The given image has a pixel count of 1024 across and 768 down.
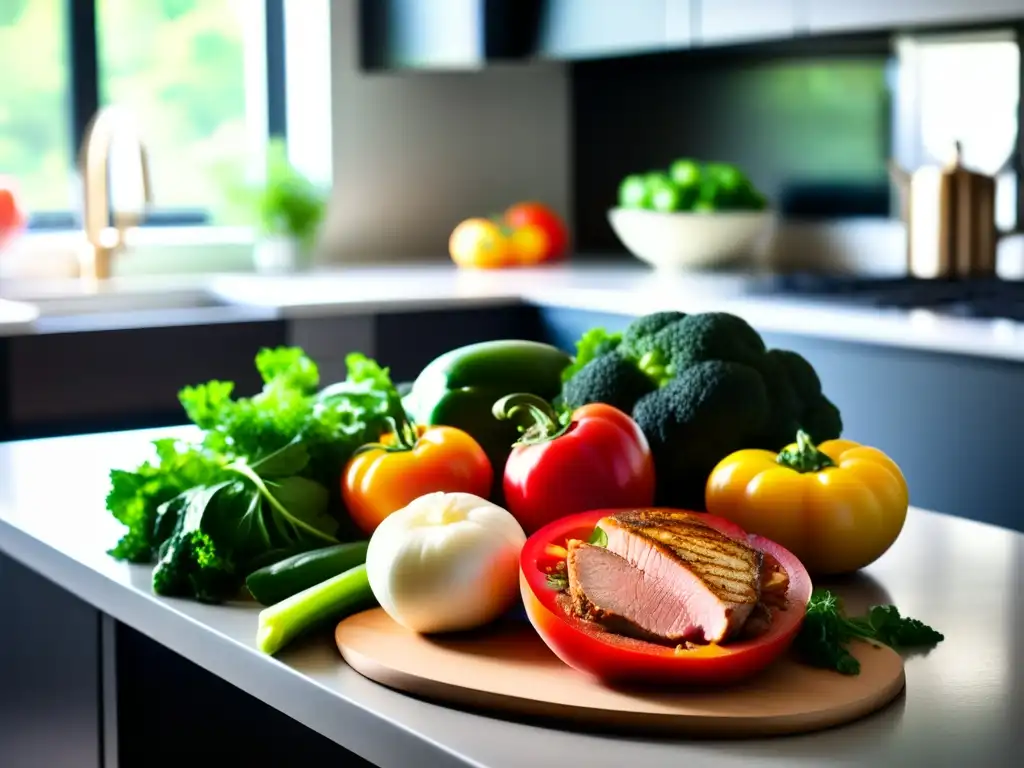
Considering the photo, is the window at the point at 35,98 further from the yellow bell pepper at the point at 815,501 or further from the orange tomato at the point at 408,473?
the yellow bell pepper at the point at 815,501

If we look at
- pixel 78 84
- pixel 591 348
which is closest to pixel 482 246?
pixel 78 84

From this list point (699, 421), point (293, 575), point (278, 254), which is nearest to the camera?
point (293, 575)

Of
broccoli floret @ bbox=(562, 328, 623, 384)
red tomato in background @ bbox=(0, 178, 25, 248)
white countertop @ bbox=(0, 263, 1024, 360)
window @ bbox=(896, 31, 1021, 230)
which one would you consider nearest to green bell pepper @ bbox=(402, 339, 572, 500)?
broccoli floret @ bbox=(562, 328, 623, 384)

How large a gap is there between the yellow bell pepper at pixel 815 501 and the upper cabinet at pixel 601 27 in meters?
2.18

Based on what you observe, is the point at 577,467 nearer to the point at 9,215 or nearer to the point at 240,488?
the point at 240,488

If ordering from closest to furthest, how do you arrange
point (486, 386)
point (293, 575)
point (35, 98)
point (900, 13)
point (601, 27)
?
1. point (293, 575)
2. point (486, 386)
3. point (900, 13)
4. point (601, 27)
5. point (35, 98)

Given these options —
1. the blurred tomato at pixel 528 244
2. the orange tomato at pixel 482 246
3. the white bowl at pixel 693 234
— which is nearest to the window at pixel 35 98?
the orange tomato at pixel 482 246

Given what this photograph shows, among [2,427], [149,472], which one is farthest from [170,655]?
[2,427]

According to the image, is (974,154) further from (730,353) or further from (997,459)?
(730,353)

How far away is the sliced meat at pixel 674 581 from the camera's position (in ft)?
2.63

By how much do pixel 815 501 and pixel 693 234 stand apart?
230 centimetres

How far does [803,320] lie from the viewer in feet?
8.09

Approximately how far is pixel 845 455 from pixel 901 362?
128cm

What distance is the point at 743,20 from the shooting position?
2.91m
